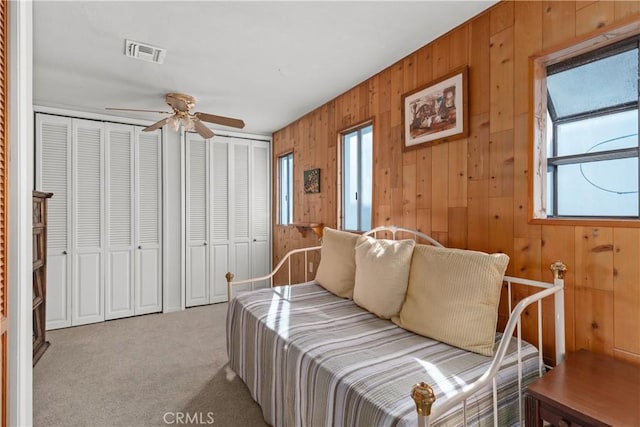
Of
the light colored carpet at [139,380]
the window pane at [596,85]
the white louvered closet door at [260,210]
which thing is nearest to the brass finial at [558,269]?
the window pane at [596,85]

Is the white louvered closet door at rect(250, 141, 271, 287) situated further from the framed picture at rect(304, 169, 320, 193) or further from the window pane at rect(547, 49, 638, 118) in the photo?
the window pane at rect(547, 49, 638, 118)

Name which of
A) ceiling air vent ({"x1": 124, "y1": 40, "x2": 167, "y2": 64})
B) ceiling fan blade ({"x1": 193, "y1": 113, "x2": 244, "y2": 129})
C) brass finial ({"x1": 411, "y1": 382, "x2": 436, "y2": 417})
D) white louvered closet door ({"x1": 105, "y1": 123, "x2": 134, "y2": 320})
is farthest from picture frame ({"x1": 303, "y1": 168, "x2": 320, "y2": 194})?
brass finial ({"x1": 411, "y1": 382, "x2": 436, "y2": 417})

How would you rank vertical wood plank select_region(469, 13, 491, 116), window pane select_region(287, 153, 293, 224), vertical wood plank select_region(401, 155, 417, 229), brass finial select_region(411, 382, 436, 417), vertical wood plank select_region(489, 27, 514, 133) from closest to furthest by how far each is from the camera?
brass finial select_region(411, 382, 436, 417) < vertical wood plank select_region(489, 27, 514, 133) < vertical wood plank select_region(469, 13, 491, 116) < vertical wood plank select_region(401, 155, 417, 229) < window pane select_region(287, 153, 293, 224)

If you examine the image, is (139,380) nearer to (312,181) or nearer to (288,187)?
(312,181)

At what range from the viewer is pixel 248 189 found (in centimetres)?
456

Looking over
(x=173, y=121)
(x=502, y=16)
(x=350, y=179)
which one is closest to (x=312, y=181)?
(x=350, y=179)

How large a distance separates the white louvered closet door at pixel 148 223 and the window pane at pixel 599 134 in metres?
4.00

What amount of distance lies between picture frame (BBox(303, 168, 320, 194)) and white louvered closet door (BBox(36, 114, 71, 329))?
2.56 m

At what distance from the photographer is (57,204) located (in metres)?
3.44

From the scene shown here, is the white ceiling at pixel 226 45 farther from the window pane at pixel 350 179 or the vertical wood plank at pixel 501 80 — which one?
the window pane at pixel 350 179

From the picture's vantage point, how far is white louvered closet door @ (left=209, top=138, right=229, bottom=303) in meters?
4.30

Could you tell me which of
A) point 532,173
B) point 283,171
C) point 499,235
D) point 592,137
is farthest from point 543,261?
point 283,171

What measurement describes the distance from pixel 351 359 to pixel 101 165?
11.9 feet

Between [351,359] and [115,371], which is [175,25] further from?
[115,371]
